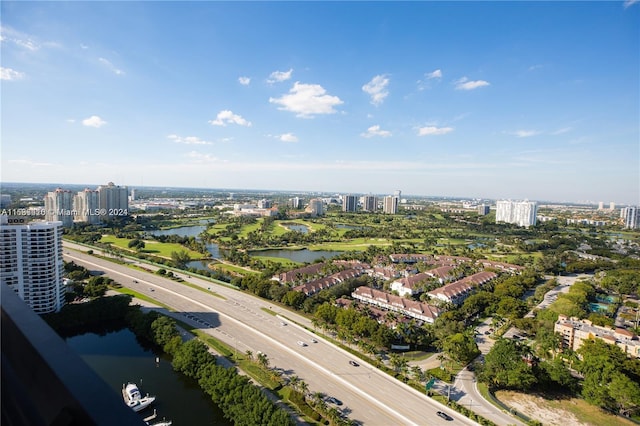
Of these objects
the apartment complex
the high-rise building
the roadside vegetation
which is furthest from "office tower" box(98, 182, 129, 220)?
the high-rise building

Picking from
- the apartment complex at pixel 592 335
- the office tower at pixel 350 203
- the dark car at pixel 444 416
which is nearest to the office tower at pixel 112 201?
the office tower at pixel 350 203

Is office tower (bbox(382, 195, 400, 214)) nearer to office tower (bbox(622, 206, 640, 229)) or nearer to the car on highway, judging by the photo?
office tower (bbox(622, 206, 640, 229))

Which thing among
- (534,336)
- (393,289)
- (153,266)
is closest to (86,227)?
(153,266)

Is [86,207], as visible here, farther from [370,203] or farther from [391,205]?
[370,203]

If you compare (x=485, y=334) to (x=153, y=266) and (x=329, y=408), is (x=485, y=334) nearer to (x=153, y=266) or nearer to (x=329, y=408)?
(x=329, y=408)

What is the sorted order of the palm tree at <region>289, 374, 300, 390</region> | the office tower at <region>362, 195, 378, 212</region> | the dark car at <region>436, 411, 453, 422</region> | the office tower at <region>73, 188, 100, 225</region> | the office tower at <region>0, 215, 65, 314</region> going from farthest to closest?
1. the office tower at <region>362, 195, 378, 212</region>
2. the office tower at <region>73, 188, 100, 225</region>
3. the office tower at <region>0, 215, 65, 314</region>
4. the palm tree at <region>289, 374, 300, 390</region>
5. the dark car at <region>436, 411, 453, 422</region>

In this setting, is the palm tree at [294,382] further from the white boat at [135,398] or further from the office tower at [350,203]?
the office tower at [350,203]

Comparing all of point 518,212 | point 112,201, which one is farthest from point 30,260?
point 518,212
